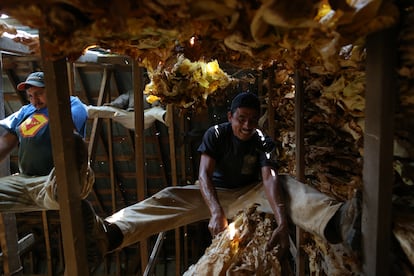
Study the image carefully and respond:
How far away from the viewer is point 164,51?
1627 millimetres

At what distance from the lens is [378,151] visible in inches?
58.8

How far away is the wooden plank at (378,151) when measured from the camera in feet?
4.77

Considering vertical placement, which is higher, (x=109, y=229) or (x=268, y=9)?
(x=268, y=9)

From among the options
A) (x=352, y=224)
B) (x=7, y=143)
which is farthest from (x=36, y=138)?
(x=352, y=224)

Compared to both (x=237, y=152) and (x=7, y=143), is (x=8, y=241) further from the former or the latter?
(x=237, y=152)

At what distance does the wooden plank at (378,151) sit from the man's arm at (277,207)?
2.08ft

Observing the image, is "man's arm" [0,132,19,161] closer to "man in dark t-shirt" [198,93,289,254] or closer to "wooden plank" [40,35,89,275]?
"man in dark t-shirt" [198,93,289,254]

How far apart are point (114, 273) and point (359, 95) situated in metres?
7.09

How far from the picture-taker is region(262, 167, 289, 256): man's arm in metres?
2.17

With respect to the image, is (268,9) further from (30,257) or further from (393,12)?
(30,257)

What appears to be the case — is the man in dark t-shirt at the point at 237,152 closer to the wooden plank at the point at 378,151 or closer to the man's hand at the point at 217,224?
the man's hand at the point at 217,224

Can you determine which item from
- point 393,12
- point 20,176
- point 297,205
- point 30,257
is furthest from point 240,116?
point 30,257

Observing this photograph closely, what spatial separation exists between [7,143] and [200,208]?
1759 millimetres

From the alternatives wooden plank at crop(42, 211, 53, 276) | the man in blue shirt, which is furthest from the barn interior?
wooden plank at crop(42, 211, 53, 276)
